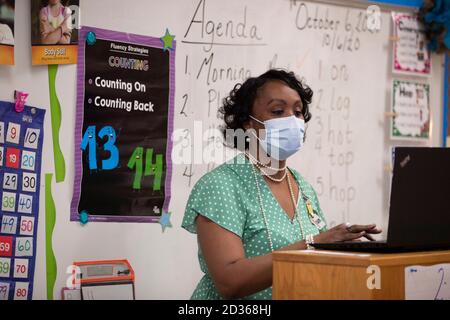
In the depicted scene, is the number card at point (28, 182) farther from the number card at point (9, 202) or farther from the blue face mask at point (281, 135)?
the blue face mask at point (281, 135)

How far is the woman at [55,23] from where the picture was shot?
256cm

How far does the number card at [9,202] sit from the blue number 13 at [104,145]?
1.01 feet

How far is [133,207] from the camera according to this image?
2.76 m

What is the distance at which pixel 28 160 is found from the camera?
2.54m

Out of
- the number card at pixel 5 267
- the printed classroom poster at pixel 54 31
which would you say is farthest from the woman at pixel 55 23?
the number card at pixel 5 267

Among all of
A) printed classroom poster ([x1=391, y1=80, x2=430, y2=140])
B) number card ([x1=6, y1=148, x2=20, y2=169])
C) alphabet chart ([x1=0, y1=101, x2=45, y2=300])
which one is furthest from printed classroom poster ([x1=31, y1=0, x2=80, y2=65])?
printed classroom poster ([x1=391, y1=80, x2=430, y2=140])

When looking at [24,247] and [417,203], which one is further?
[24,247]

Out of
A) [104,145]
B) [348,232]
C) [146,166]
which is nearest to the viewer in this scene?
[348,232]

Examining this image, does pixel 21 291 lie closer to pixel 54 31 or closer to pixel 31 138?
pixel 31 138

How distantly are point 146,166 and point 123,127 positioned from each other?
0.59 feet

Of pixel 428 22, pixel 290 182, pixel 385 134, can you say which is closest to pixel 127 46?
pixel 290 182

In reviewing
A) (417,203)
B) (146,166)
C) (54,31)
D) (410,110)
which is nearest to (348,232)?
(417,203)
